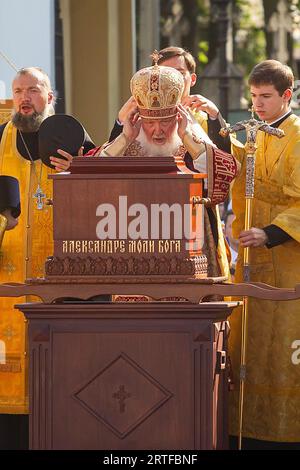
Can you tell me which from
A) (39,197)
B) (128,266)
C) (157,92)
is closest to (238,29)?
(39,197)

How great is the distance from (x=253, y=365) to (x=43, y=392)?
171 cm

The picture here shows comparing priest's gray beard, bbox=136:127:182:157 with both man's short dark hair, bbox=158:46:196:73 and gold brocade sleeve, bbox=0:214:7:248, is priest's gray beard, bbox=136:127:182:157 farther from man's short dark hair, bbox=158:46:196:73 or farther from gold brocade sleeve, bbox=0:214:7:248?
gold brocade sleeve, bbox=0:214:7:248

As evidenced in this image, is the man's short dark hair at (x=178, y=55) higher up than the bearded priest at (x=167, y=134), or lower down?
higher up

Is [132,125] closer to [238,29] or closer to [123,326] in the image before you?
[123,326]

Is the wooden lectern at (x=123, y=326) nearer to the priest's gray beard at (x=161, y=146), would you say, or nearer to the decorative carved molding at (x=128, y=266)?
the decorative carved molding at (x=128, y=266)

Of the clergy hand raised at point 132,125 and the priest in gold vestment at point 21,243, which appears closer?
the clergy hand raised at point 132,125

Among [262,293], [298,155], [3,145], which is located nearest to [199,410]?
[262,293]

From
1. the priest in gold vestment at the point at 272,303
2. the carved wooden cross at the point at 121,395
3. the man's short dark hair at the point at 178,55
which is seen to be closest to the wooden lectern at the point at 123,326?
the carved wooden cross at the point at 121,395

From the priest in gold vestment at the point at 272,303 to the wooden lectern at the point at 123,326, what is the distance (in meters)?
1.28

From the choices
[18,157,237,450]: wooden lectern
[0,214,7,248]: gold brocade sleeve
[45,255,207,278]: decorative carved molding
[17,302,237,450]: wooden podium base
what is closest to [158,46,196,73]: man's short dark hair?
[0,214,7,248]: gold brocade sleeve

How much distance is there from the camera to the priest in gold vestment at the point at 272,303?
28.0 feet

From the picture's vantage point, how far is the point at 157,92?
7.75 metres

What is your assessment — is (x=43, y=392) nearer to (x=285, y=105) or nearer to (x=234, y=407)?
(x=234, y=407)

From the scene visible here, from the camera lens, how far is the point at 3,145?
30.2ft
